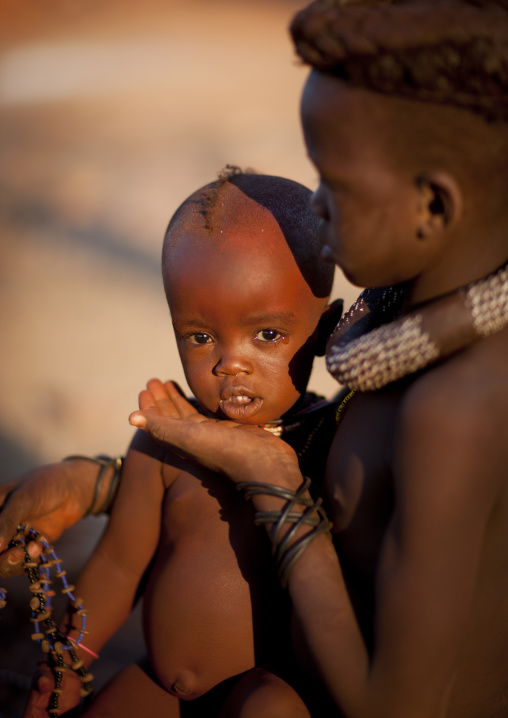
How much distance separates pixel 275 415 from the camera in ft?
5.68

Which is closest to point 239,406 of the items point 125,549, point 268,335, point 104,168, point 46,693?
point 268,335

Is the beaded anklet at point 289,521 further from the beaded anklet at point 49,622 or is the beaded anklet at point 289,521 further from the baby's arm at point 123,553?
the beaded anklet at point 49,622

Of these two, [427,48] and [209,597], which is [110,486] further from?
[427,48]

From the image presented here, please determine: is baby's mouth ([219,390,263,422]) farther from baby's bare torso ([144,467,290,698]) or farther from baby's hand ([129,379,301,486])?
baby's bare torso ([144,467,290,698])

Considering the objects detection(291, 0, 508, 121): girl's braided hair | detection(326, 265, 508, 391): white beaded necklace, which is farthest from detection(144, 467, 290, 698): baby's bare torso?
detection(291, 0, 508, 121): girl's braided hair

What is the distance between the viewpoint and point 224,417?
1725 millimetres

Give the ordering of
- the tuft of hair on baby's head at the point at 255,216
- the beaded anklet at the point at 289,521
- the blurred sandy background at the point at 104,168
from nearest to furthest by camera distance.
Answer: the beaded anklet at the point at 289,521, the tuft of hair on baby's head at the point at 255,216, the blurred sandy background at the point at 104,168

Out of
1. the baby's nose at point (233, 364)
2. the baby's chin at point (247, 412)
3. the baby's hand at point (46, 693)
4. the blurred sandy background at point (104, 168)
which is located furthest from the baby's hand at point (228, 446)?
the blurred sandy background at point (104, 168)

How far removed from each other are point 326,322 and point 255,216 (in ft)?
1.08

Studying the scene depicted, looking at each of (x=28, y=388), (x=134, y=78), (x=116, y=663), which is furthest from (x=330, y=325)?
(x=134, y=78)

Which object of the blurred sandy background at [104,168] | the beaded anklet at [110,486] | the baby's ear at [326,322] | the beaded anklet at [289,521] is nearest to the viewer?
A: the beaded anklet at [289,521]

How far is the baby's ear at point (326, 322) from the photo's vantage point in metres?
1.81

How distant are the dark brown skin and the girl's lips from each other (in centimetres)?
33

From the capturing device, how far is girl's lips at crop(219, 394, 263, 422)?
1.66 metres
